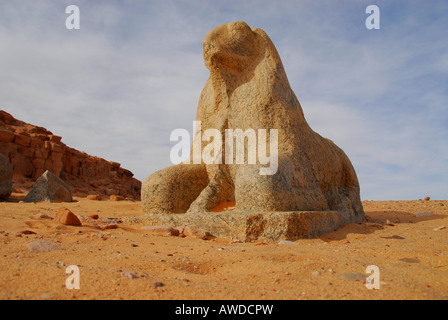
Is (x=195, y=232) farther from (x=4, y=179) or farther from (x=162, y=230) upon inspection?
(x=4, y=179)

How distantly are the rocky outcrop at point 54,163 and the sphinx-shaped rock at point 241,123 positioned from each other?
1263cm

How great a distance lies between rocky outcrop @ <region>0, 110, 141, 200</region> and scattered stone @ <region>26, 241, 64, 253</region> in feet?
45.3

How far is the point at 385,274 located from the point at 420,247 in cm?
140

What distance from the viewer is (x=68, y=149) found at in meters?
21.1

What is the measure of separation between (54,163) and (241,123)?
17.1m

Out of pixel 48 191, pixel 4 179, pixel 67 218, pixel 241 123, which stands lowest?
pixel 67 218

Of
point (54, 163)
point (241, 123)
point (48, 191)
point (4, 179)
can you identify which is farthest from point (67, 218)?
point (54, 163)

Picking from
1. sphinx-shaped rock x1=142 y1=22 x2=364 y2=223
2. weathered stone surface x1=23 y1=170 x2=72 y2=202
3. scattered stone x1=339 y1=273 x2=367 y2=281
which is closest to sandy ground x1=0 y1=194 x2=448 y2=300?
scattered stone x1=339 y1=273 x2=367 y2=281

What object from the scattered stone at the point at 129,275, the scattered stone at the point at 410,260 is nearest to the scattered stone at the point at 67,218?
A: the scattered stone at the point at 129,275

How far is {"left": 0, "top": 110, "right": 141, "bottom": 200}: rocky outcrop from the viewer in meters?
16.8

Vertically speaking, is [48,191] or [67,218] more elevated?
[48,191]

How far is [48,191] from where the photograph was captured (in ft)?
27.9

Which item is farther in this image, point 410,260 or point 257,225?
point 257,225
